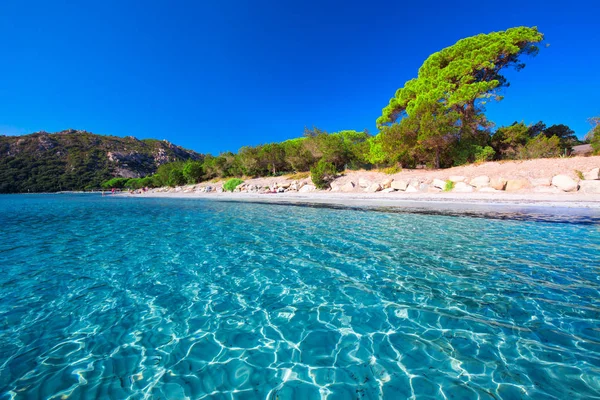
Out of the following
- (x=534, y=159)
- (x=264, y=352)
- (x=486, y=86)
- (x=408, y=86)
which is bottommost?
(x=264, y=352)

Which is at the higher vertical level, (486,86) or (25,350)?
(486,86)

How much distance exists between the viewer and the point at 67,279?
17.9ft

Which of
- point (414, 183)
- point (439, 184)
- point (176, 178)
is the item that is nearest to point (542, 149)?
point (439, 184)

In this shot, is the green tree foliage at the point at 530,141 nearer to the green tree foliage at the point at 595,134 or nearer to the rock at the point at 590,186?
the green tree foliage at the point at 595,134

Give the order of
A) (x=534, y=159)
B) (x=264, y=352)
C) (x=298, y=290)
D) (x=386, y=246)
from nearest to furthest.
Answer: (x=264, y=352) → (x=298, y=290) → (x=386, y=246) → (x=534, y=159)

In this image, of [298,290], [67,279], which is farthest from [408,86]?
[67,279]

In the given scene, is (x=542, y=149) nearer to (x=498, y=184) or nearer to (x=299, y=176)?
(x=498, y=184)

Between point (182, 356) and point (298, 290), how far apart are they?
2262mm

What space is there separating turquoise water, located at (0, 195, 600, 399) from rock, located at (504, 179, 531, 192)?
496 inches

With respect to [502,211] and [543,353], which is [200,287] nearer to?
[543,353]

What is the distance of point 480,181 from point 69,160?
400 ft

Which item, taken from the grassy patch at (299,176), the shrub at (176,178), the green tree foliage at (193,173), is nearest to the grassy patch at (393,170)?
the grassy patch at (299,176)

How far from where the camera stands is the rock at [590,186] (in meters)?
15.2

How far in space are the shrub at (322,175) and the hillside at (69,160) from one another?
283 feet
